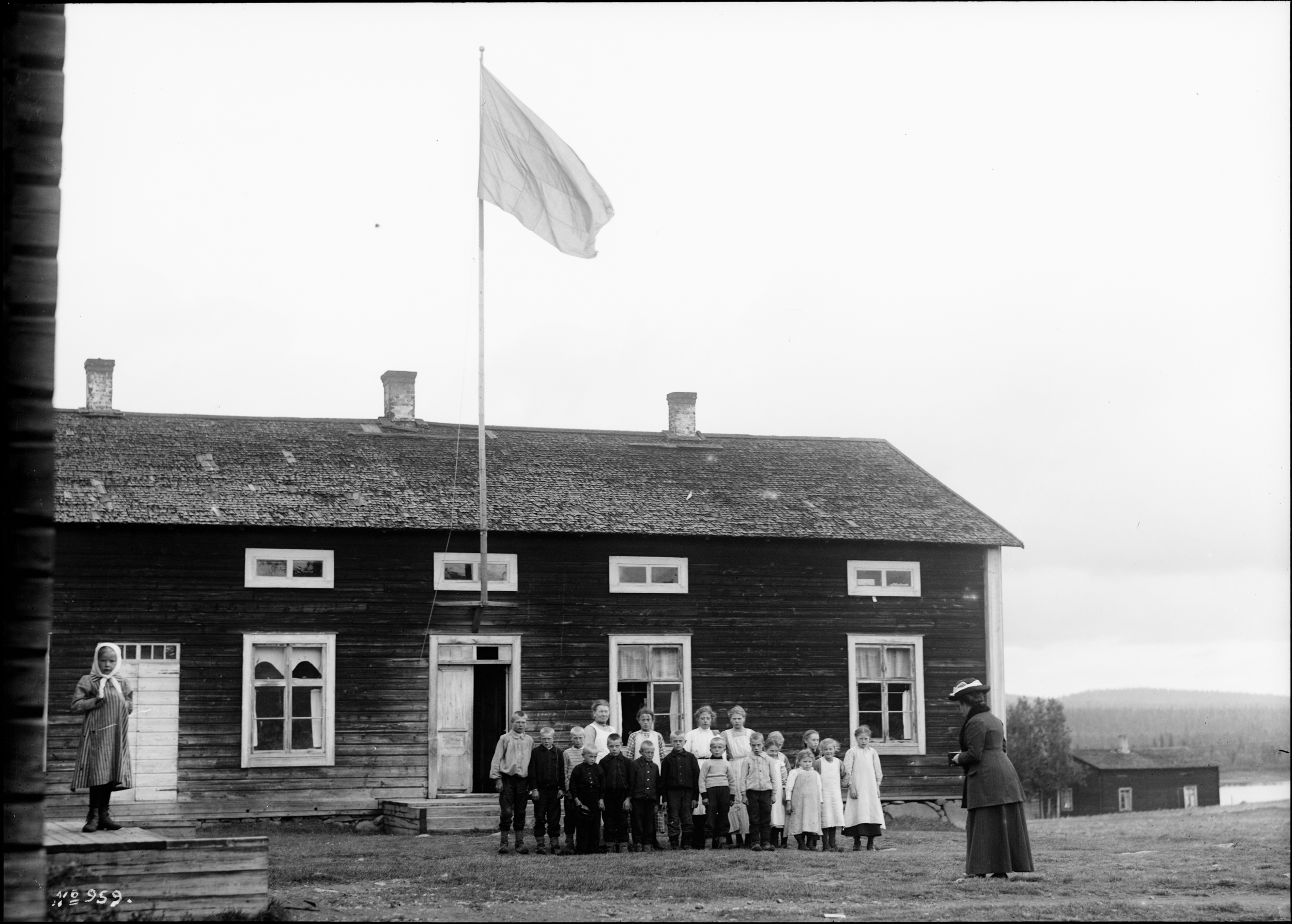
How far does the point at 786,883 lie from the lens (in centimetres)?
1336

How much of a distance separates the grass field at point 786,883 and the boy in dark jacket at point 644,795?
728mm

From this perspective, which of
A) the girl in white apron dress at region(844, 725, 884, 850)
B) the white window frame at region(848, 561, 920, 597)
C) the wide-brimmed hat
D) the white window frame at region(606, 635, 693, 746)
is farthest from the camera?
the white window frame at region(848, 561, 920, 597)

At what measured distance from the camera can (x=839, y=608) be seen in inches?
982

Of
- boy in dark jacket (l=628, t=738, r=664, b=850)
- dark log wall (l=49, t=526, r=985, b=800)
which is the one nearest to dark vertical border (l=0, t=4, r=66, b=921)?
boy in dark jacket (l=628, t=738, r=664, b=850)

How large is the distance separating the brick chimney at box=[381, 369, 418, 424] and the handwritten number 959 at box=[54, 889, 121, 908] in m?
17.5

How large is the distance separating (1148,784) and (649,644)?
54395 mm

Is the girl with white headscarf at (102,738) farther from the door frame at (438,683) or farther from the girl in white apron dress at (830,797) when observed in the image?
the door frame at (438,683)

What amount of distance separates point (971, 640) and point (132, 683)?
521 inches

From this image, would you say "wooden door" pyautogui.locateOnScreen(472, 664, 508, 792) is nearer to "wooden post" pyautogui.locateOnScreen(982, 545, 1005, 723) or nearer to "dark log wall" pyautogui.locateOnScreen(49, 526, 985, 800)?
"dark log wall" pyautogui.locateOnScreen(49, 526, 985, 800)

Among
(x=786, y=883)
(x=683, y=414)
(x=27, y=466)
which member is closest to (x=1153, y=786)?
(x=683, y=414)

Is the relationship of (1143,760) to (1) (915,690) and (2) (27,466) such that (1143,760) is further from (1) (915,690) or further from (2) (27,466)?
(2) (27,466)

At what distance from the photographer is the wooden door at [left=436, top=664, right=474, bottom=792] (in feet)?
75.0

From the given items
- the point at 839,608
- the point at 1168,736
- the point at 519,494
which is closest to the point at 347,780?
the point at 519,494

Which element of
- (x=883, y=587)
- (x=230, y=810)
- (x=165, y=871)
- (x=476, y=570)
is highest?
(x=476, y=570)
